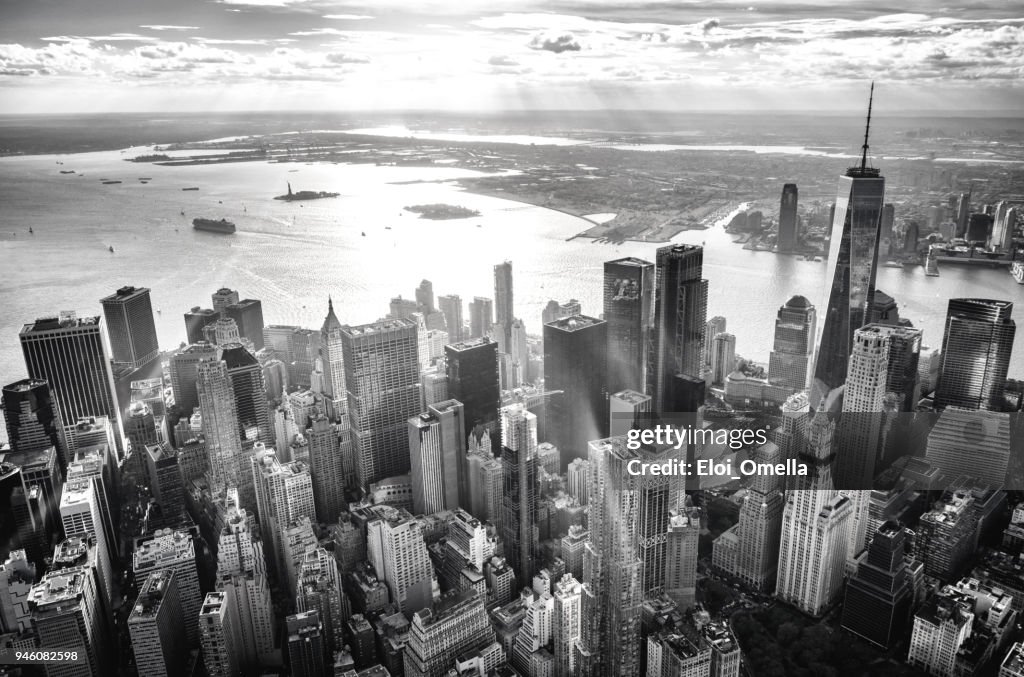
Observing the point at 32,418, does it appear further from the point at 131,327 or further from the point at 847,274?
Result: the point at 847,274

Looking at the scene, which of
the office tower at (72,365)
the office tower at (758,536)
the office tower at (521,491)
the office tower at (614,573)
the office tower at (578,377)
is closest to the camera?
the office tower at (614,573)

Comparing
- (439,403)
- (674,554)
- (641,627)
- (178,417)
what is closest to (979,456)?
(674,554)

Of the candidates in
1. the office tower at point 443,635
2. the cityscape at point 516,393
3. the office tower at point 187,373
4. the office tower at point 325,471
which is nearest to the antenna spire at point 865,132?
the cityscape at point 516,393

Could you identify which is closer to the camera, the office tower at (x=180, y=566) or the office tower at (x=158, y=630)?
the office tower at (x=158, y=630)

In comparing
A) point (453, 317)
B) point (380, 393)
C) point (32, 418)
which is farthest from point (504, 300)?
point (32, 418)

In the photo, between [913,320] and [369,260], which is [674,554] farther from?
[369,260]

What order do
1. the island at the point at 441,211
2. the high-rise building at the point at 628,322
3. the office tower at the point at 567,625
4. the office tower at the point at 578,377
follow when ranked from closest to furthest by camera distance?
the office tower at the point at 567,625 < the island at the point at 441,211 < the high-rise building at the point at 628,322 < the office tower at the point at 578,377

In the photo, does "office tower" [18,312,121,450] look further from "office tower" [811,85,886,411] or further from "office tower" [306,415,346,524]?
"office tower" [811,85,886,411]

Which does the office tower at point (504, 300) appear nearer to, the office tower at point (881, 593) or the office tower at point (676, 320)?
the office tower at point (676, 320)
